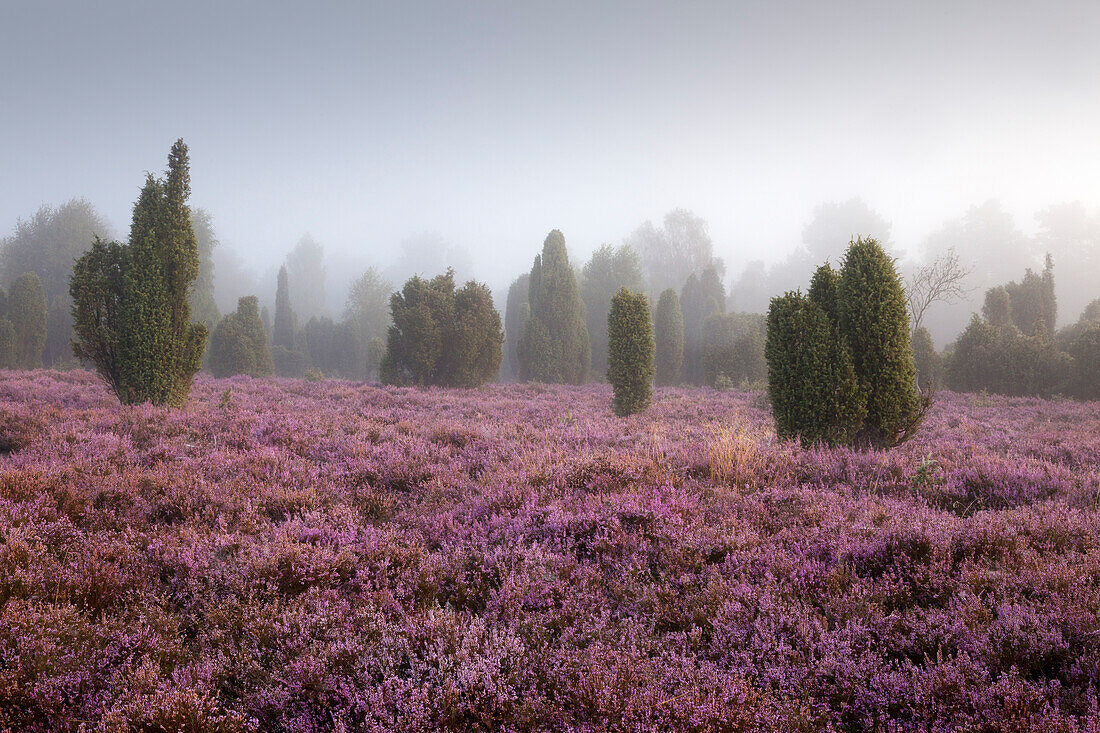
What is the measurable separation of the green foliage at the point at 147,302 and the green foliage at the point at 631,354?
1202 cm

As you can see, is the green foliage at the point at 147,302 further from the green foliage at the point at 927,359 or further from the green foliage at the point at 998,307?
the green foliage at the point at 998,307

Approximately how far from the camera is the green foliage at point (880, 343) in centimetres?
831

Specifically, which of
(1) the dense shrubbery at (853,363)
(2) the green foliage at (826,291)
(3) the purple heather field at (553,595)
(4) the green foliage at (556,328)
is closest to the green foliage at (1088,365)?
(1) the dense shrubbery at (853,363)

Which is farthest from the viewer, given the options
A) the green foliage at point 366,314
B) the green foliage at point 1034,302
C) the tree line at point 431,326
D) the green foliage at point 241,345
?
the green foliage at point 366,314

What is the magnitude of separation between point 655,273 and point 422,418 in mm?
47650

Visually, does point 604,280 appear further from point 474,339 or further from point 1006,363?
point 1006,363

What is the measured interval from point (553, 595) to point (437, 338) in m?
21.8

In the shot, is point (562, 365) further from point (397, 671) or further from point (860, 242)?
point (397, 671)

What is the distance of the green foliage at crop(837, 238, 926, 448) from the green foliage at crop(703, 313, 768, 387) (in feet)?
63.5

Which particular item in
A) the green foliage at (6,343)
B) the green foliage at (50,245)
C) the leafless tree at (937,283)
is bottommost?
the green foliage at (6,343)

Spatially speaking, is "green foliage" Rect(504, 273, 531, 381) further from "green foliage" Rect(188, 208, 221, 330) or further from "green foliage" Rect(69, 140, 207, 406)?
"green foliage" Rect(69, 140, 207, 406)

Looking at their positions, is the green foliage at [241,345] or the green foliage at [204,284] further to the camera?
→ the green foliage at [204,284]

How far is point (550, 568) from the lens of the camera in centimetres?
365

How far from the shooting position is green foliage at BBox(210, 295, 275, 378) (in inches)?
1174
